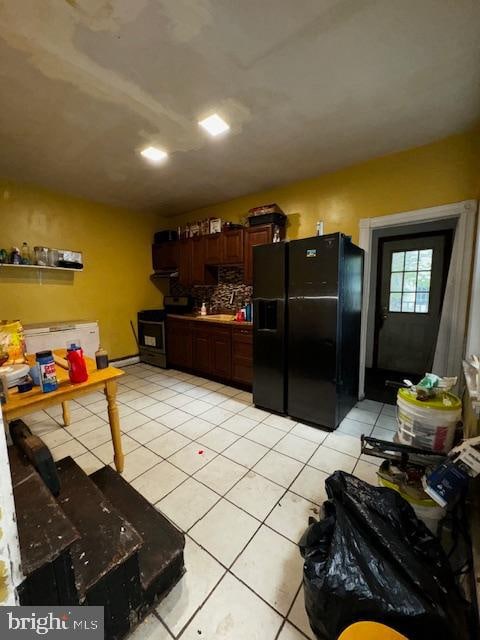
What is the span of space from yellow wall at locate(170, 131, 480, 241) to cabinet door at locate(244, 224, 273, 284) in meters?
0.34

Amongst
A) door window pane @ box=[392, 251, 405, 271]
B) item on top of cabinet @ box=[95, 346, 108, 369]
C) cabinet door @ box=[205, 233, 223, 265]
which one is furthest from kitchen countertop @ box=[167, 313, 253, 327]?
door window pane @ box=[392, 251, 405, 271]

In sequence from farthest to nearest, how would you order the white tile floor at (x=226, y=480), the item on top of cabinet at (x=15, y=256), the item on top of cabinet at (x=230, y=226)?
the item on top of cabinet at (x=230, y=226), the item on top of cabinet at (x=15, y=256), the white tile floor at (x=226, y=480)

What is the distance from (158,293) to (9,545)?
15.4 ft

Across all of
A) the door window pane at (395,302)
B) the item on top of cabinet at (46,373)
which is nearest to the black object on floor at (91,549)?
the item on top of cabinet at (46,373)

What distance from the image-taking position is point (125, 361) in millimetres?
4520

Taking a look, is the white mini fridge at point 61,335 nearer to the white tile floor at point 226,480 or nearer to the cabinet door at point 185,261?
the white tile floor at point 226,480

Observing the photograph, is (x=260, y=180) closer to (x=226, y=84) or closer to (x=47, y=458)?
(x=226, y=84)

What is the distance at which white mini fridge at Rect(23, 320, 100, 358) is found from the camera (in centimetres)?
318

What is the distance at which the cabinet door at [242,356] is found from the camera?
10.8ft

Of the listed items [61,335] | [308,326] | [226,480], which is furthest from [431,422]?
[61,335]

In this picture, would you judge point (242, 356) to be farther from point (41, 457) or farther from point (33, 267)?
point (33, 267)

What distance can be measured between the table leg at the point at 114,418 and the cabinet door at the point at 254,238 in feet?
7.66

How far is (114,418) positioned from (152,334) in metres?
2.74

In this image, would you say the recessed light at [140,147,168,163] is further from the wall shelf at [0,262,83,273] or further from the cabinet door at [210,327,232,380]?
the cabinet door at [210,327,232,380]
